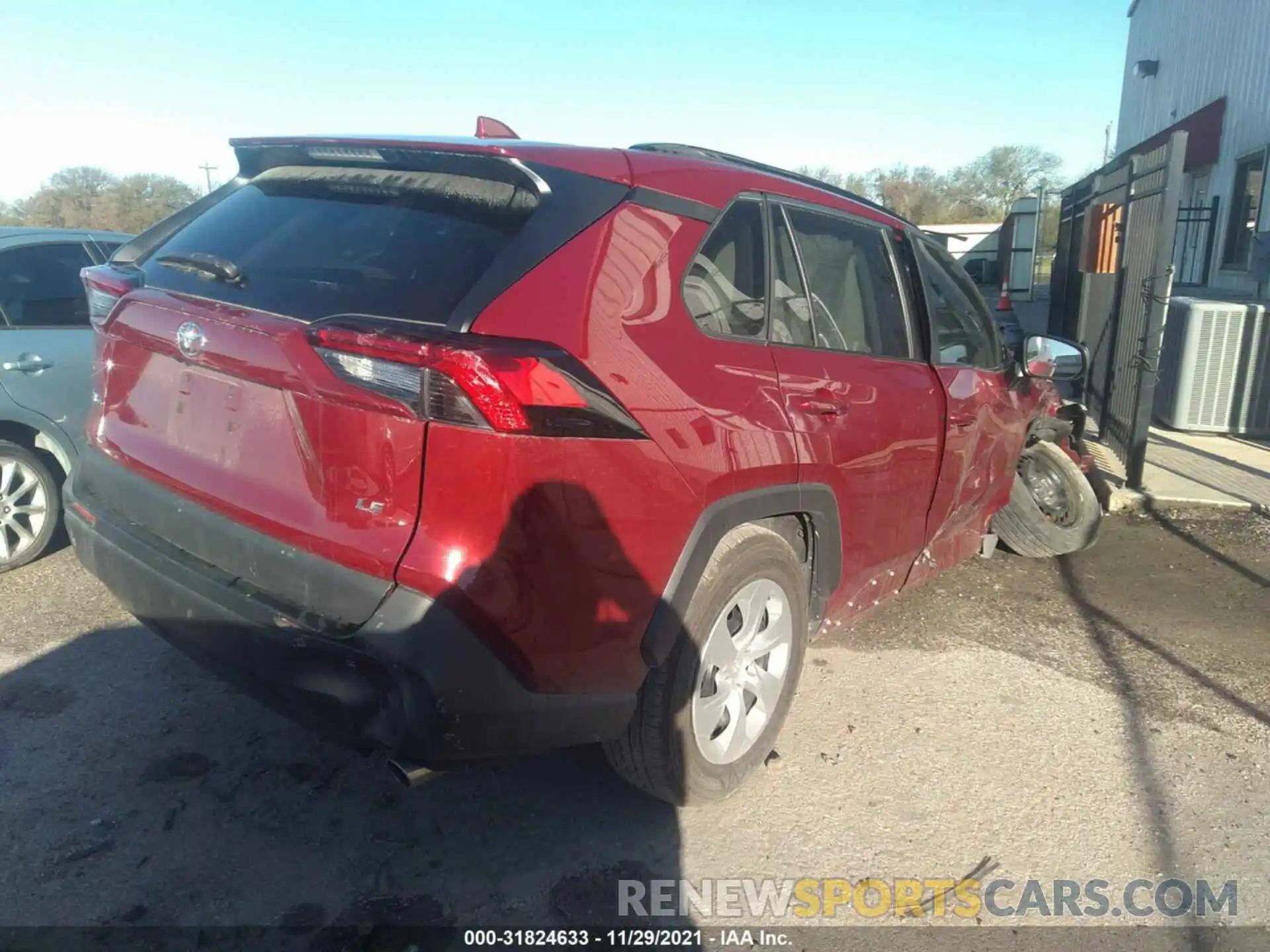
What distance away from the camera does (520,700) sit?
2.23 meters

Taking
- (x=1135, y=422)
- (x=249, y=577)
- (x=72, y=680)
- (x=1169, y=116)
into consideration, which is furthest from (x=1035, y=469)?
(x=1169, y=116)

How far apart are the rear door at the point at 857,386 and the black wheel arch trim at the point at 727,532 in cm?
7

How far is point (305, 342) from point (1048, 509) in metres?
4.66

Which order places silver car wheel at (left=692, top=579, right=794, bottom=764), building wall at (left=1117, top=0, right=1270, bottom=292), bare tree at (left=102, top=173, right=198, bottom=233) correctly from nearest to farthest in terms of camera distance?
silver car wheel at (left=692, top=579, right=794, bottom=764) → building wall at (left=1117, top=0, right=1270, bottom=292) → bare tree at (left=102, top=173, right=198, bottom=233)

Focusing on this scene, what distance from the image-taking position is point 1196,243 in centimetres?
1652

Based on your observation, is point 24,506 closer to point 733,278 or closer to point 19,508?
point 19,508

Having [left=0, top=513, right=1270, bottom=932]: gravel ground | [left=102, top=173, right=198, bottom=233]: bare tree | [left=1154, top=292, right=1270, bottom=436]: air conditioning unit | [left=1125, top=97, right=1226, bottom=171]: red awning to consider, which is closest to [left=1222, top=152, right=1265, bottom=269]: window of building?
[left=1125, top=97, right=1226, bottom=171]: red awning

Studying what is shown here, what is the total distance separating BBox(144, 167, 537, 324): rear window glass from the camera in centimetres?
229

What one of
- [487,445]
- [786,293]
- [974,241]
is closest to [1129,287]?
[786,293]

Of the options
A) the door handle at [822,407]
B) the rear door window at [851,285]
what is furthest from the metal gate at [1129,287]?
the door handle at [822,407]

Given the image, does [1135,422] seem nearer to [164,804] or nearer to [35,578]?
[164,804]

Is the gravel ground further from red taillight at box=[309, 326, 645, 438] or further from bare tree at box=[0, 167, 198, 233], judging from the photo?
bare tree at box=[0, 167, 198, 233]

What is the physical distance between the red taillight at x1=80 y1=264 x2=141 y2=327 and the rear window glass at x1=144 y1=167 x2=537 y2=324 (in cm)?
8

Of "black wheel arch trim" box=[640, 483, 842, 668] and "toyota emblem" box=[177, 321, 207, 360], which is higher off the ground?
"toyota emblem" box=[177, 321, 207, 360]
